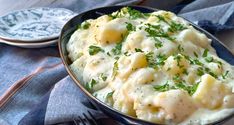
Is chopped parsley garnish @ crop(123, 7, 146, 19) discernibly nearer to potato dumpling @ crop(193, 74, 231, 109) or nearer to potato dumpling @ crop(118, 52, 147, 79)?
potato dumpling @ crop(118, 52, 147, 79)

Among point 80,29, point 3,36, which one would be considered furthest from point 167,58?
point 3,36

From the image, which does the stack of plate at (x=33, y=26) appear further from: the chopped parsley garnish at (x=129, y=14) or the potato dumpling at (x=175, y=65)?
the potato dumpling at (x=175, y=65)

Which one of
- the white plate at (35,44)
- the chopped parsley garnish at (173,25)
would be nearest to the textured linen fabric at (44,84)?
the white plate at (35,44)

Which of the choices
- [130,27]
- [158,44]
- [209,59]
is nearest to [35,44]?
[130,27]

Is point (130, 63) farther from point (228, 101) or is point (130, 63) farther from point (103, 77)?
point (228, 101)

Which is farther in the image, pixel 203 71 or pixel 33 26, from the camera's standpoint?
pixel 33 26

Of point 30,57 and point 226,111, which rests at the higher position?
point 226,111

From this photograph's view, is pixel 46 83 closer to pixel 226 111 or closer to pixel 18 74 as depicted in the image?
pixel 18 74
